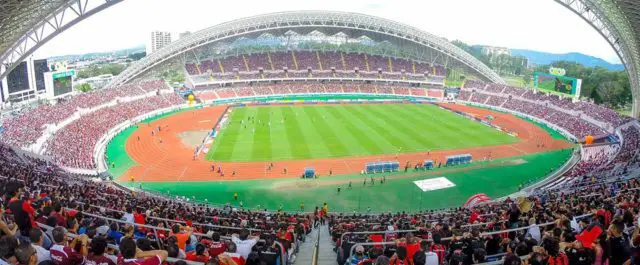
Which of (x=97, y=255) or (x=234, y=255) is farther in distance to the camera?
(x=234, y=255)

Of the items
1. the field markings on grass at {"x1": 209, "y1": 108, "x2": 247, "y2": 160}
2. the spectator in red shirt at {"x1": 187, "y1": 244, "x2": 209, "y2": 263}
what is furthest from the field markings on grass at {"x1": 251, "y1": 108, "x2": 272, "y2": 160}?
the spectator in red shirt at {"x1": 187, "y1": 244, "x2": 209, "y2": 263}

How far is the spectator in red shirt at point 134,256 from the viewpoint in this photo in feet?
15.7

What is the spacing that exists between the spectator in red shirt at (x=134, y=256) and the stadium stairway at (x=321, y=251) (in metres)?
4.73

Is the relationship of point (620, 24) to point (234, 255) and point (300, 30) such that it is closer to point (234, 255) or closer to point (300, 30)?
A: point (234, 255)

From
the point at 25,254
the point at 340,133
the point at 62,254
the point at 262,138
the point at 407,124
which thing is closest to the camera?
the point at 25,254

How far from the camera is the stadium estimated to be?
7.67 metres

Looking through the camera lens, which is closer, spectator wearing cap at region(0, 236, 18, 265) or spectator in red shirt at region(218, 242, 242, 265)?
spectator wearing cap at region(0, 236, 18, 265)

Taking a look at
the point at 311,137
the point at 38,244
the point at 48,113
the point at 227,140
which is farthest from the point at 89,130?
the point at 38,244

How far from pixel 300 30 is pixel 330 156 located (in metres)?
42.0

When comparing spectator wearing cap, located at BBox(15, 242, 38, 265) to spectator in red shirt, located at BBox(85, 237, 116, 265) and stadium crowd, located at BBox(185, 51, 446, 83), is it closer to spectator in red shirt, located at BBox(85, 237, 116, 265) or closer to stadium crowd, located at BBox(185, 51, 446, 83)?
spectator in red shirt, located at BBox(85, 237, 116, 265)

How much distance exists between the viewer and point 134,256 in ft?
16.0

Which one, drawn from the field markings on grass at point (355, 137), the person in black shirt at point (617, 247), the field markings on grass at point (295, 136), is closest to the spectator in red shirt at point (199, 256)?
the person in black shirt at point (617, 247)

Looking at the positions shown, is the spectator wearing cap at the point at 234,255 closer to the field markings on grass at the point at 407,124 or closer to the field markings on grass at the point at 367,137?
the field markings on grass at the point at 367,137

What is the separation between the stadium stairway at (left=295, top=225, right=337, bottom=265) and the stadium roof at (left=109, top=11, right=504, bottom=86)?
186ft
